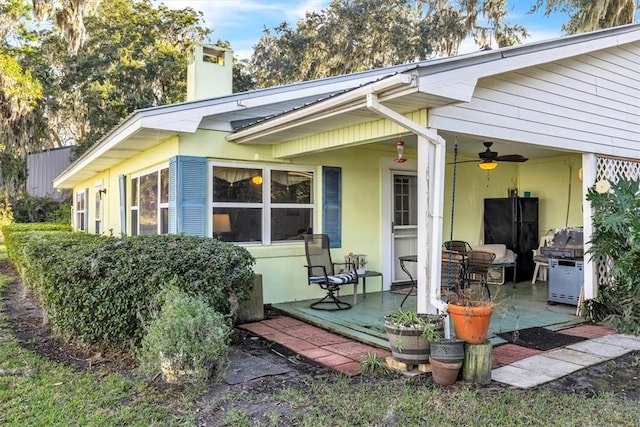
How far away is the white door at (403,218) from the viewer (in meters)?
7.46

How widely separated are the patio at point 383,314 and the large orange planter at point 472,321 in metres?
0.50

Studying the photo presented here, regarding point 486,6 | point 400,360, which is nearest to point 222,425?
point 400,360

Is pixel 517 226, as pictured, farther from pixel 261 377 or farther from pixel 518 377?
pixel 261 377

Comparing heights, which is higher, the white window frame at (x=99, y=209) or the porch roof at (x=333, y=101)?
the porch roof at (x=333, y=101)

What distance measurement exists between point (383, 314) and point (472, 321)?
7.17ft

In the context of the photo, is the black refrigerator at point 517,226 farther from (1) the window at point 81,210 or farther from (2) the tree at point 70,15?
(2) the tree at point 70,15

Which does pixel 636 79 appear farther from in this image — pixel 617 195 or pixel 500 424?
pixel 500 424

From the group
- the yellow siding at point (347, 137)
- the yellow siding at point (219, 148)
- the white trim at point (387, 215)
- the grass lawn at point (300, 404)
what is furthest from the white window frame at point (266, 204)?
the grass lawn at point (300, 404)

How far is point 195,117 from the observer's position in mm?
5656

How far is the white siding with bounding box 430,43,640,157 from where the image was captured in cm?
452

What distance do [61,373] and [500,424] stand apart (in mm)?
3447

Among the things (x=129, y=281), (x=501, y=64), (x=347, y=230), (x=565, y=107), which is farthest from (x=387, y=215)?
(x=129, y=281)

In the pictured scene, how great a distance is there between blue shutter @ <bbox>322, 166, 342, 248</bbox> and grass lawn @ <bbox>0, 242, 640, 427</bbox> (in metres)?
3.18

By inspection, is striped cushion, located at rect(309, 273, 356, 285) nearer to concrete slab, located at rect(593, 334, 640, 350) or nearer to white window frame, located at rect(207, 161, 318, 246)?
white window frame, located at rect(207, 161, 318, 246)
